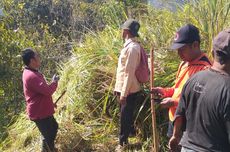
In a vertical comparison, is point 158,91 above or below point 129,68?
below

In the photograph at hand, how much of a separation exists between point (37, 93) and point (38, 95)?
37mm

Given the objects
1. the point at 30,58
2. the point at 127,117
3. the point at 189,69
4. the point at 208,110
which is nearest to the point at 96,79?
the point at 127,117

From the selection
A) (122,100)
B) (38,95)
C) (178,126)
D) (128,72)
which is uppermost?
(128,72)

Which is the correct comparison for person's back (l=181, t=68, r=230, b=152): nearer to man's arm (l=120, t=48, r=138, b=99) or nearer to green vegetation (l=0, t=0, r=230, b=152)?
man's arm (l=120, t=48, r=138, b=99)

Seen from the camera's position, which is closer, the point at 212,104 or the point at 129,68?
the point at 212,104

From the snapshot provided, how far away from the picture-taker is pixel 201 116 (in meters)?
2.91

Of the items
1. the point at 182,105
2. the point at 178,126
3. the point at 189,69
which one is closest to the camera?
the point at 182,105

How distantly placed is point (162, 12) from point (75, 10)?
10.1m

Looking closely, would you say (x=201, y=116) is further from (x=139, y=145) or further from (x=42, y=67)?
(x=42, y=67)

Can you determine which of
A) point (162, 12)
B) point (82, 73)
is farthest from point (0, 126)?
point (162, 12)

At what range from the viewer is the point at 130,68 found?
5.16 metres

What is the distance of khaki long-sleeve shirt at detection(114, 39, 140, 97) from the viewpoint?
16.9 feet

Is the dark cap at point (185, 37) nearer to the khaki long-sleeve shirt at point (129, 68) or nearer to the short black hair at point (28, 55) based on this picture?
the khaki long-sleeve shirt at point (129, 68)

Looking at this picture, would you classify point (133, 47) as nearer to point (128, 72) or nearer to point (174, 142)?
Answer: point (128, 72)
